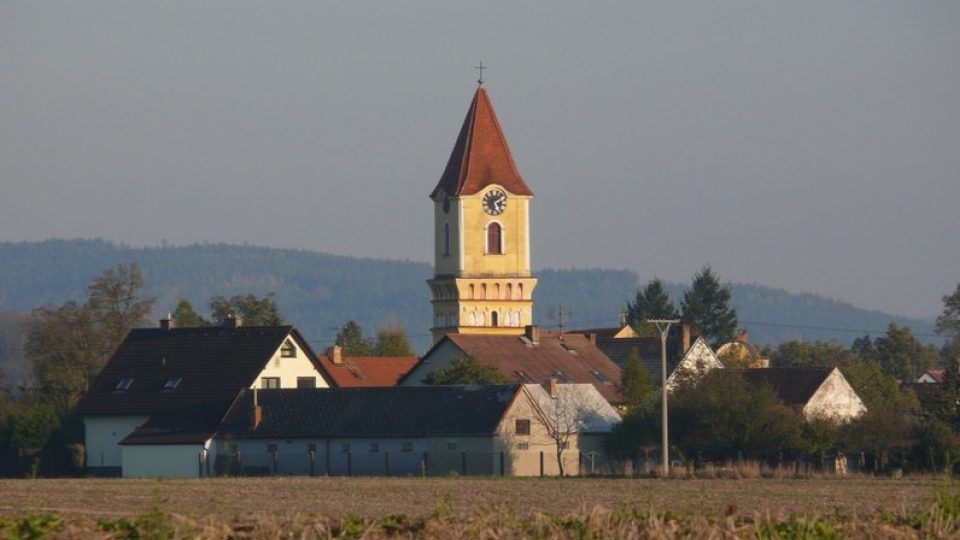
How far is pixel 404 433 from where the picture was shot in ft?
247

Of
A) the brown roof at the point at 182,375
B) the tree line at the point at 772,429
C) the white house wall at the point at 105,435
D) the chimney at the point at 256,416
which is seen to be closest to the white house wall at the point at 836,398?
the tree line at the point at 772,429

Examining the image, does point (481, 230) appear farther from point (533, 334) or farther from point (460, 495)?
point (460, 495)

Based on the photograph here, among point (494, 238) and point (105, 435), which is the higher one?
point (494, 238)

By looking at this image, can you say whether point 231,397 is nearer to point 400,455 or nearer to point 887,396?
point 400,455

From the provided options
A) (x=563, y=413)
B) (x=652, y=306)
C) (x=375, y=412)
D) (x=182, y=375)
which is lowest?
(x=563, y=413)

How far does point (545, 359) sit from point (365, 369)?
11892 millimetres

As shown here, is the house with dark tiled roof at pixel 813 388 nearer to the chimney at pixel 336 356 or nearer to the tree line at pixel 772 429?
the tree line at pixel 772 429

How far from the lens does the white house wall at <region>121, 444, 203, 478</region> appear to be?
252 feet

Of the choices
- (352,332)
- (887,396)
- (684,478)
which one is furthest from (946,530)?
(352,332)

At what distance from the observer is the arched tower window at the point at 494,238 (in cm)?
11969

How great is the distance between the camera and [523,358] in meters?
94.4

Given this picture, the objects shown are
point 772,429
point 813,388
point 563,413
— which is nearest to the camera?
point 772,429

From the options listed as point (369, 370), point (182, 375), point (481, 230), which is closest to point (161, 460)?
point (182, 375)

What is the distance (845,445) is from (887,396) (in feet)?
65.5
